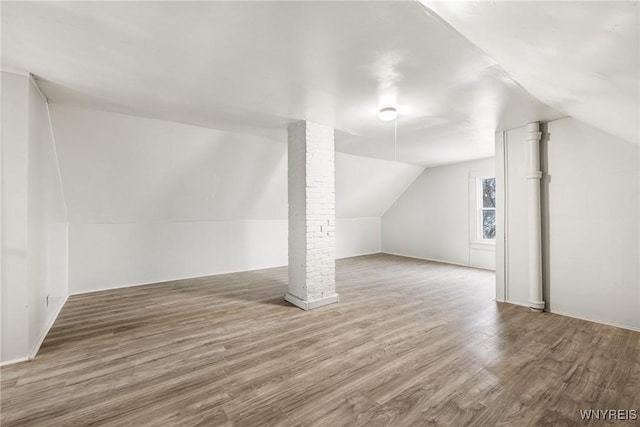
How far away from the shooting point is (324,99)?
301cm

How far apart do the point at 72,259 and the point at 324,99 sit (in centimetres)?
461

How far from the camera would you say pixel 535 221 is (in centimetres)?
359

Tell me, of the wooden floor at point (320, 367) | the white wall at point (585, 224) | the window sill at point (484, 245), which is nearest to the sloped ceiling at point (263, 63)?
the white wall at point (585, 224)

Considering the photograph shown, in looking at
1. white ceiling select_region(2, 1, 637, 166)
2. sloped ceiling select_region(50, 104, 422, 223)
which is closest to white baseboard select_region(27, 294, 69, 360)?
sloped ceiling select_region(50, 104, 422, 223)

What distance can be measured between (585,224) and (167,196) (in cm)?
601

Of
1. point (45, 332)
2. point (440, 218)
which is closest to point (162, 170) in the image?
point (45, 332)

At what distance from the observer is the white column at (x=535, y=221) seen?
11.7 feet

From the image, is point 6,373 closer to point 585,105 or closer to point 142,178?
point 142,178

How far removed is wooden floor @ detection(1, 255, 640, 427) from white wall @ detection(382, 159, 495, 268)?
2.94m

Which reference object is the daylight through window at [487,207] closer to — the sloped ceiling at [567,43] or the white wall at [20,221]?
the sloped ceiling at [567,43]

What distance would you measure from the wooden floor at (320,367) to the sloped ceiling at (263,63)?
2.48 meters

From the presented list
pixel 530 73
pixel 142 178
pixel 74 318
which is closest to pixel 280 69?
pixel 530 73

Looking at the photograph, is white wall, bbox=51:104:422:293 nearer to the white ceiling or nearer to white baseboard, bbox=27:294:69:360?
the white ceiling

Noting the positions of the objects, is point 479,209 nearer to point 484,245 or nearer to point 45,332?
point 484,245
